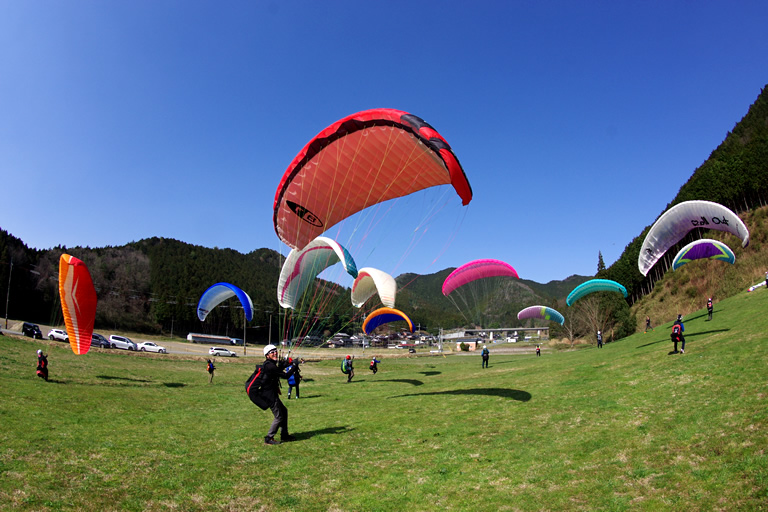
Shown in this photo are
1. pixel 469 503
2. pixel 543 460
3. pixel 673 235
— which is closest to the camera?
pixel 469 503

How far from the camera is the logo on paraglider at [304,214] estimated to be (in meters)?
13.2

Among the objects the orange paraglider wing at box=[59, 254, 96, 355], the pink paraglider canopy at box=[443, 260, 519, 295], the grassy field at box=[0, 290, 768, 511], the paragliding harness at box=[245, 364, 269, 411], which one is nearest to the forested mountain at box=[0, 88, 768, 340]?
the pink paraglider canopy at box=[443, 260, 519, 295]

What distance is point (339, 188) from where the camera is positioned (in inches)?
506

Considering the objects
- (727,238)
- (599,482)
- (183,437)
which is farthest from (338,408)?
(727,238)

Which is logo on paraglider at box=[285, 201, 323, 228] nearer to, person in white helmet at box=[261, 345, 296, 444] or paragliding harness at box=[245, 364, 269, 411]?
person in white helmet at box=[261, 345, 296, 444]

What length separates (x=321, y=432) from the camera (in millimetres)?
8953

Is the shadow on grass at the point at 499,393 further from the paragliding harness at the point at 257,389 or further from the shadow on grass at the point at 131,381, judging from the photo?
the shadow on grass at the point at 131,381

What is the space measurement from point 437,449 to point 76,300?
1669 cm

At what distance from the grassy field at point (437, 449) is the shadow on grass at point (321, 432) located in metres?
0.06

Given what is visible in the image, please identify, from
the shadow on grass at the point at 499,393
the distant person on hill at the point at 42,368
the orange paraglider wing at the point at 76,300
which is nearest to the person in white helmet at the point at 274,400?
the shadow on grass at the point at 499,393

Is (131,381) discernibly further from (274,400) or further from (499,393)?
(499,393)

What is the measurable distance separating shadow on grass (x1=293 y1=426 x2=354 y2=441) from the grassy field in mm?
58

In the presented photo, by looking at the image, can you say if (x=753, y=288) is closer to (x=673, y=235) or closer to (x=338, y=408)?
(x=673, y=235)

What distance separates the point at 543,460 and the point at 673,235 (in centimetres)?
2340
